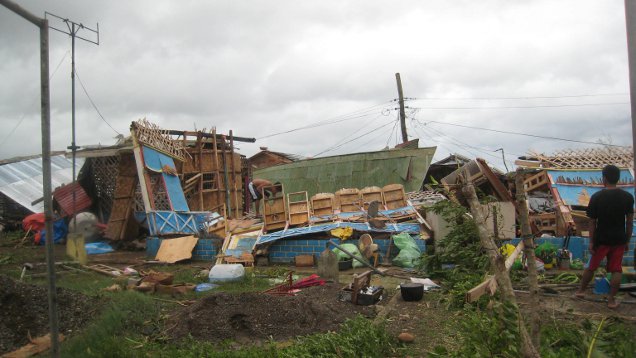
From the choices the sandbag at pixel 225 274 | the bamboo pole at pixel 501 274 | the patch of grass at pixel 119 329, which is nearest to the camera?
the bamboo pole at pixel 501 274

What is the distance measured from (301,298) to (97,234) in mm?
11207

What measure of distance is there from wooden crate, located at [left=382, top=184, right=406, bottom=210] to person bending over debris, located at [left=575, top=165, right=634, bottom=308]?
22.1 feet

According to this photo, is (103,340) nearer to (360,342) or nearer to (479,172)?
(360,342)

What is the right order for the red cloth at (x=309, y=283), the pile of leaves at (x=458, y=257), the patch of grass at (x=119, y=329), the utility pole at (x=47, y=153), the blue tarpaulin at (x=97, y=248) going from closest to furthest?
the utility pole at (x=47, y=153)
the patch of grass at (x=119, y=329)
the pile of leaves at (x=458, y=257)
the red cloth at (x=309, y=283)
the blue tarpaulin at (x=97, y=248)

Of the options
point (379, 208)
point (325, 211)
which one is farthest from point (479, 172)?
point (325, 211)

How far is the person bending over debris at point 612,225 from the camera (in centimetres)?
545

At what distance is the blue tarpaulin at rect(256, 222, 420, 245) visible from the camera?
425 inches

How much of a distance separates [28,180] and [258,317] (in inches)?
628

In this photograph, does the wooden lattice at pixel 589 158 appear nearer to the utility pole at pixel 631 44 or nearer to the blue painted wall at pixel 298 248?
the blue painted wall at pixel 298 248

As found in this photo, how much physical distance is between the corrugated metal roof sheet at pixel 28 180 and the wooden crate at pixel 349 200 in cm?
1004

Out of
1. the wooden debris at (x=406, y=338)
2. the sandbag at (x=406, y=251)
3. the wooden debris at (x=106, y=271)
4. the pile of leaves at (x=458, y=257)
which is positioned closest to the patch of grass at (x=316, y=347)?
the wooden debris at (x=406, y=338)

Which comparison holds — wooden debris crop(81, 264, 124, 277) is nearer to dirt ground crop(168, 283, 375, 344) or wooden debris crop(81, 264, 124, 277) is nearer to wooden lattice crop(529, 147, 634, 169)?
dirt ground crop(168, 283, 375, 344)

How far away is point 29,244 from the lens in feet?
45.8

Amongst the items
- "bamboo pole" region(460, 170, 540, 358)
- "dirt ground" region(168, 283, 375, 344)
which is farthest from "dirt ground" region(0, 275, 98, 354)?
"bamboo pole" region(460, 170, 540, 358)
